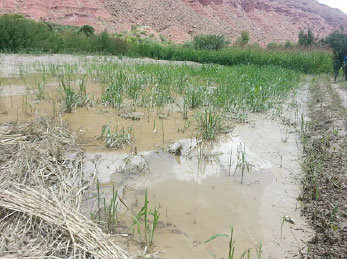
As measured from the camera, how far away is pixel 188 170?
3.50 metres

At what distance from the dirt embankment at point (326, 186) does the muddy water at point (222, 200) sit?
0.12m

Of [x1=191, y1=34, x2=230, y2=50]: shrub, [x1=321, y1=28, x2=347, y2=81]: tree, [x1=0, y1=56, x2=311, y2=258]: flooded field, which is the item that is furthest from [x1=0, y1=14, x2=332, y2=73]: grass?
[x1=0, y1=56, x2=311, y2=258]: flooded field

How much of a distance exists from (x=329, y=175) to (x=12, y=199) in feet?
9.99

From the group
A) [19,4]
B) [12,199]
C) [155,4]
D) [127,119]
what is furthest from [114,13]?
[12,199]

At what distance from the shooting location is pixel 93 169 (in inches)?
131

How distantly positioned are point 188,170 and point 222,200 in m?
0.71

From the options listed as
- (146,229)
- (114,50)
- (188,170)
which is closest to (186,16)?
(114,50)

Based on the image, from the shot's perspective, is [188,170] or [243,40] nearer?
[188,170]

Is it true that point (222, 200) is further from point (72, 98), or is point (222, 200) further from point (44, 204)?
→ point (72, 98)

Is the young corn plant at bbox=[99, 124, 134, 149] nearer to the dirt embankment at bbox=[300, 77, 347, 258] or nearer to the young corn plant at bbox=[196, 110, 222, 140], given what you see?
the young corn plant at bbox=[196, 110, 222, 140]

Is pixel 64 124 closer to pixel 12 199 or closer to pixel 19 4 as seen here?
pixel 12 199

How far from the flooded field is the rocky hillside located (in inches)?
1631

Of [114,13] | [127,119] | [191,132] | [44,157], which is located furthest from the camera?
[114,13]

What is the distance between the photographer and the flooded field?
2318 millimetres
